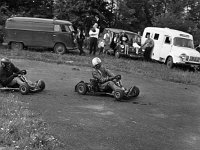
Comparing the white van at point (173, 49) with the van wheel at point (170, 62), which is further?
the van wheel at point (170, 62)

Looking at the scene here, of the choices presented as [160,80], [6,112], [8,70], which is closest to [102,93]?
[8,70]

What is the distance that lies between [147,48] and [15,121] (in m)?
16.2

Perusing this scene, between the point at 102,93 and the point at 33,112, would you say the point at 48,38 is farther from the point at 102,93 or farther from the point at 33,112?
the point at 33,112

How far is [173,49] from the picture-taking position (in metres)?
21.0

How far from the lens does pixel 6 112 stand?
810 cm

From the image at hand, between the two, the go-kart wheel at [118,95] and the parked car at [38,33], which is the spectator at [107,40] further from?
the go-kart wheel at [118,95]

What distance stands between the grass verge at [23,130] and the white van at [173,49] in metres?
13.3

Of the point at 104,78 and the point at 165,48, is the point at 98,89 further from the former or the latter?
the point at 165,48

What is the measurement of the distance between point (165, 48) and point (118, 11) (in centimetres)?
2151

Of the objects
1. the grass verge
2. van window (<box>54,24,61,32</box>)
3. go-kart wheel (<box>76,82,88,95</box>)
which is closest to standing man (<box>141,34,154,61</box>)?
van window (<box>54,24,61,32</box>)

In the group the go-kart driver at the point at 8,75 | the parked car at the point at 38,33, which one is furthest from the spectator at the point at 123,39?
the go-kart driver at the point at 8,75

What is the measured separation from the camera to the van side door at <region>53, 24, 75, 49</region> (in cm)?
2236

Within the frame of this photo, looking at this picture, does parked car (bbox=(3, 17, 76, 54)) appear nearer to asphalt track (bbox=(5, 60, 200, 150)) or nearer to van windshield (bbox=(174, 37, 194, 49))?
van windshield (bbox=(174, 37, 194, 49))

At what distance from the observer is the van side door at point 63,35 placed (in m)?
22.4
